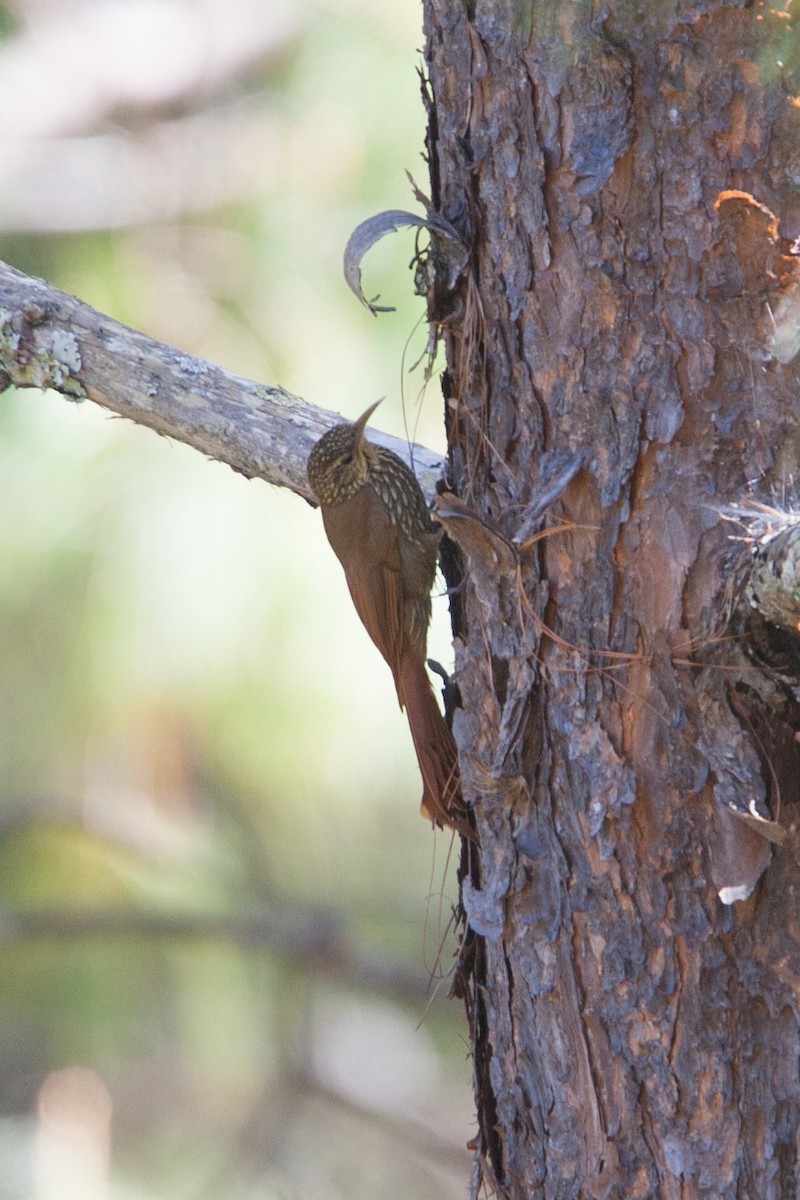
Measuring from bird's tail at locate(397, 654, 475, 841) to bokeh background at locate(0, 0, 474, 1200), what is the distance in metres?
0.50

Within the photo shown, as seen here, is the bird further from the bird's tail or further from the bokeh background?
the bokeh background

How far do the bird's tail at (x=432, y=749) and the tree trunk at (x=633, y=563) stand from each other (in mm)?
252

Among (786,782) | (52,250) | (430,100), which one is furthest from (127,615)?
(786,782)

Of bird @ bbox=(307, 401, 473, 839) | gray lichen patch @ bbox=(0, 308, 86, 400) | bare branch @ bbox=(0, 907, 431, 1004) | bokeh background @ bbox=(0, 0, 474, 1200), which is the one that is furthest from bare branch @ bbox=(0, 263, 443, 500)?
bare branch @ bbox=(0, 907, 431, 1004)

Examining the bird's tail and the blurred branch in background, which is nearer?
the bird's tail

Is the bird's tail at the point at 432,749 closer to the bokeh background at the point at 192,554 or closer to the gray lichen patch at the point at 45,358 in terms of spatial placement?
the bokeh background at the point at 192,554

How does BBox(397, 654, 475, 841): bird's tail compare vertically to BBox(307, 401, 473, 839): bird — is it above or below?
below

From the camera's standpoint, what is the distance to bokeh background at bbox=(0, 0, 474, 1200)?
3.79 m

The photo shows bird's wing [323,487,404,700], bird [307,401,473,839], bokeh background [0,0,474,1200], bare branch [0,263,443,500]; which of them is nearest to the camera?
bare branch [0,263,443,500]

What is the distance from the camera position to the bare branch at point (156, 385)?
2342 mm

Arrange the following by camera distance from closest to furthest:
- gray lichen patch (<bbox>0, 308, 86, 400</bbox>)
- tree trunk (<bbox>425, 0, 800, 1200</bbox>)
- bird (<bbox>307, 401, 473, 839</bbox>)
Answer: tree trunk (<bbox>425, 0, 800, 1200</bbox>)
gray lichen patch (<bbox>0, 308, 86, 400</bbox>)
bird (<bbox>307, 401, 473, 839</bbox>)

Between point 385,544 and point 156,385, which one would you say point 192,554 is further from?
point 156,385

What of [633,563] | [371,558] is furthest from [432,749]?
[633,563]

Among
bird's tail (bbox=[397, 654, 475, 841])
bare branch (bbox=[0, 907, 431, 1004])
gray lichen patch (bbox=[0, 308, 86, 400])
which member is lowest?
bare branch (bbox=[0, 907, 431, 1004])
